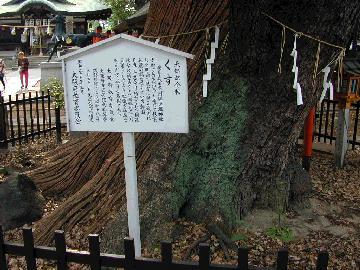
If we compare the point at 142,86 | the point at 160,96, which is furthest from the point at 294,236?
the point at 142,86

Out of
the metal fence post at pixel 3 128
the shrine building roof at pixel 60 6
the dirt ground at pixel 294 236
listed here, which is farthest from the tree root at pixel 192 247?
the shrine building roof at pixel 60 6

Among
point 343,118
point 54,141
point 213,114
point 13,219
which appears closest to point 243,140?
point 213,114

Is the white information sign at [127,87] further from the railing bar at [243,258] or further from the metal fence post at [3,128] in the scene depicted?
the metal fence post at [3,128]

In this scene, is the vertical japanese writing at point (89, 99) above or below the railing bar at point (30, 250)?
above

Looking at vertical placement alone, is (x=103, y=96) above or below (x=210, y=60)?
below

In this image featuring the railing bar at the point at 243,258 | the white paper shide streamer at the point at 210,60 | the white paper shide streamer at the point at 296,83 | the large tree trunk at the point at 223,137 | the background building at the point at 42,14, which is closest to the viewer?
the railing bar at the point at 243,258

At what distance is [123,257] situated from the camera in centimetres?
234

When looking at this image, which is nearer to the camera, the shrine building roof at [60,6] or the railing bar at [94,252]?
the railing bar at [94,252]

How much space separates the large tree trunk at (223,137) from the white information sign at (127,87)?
82cm

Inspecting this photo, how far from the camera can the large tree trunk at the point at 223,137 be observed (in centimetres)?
321

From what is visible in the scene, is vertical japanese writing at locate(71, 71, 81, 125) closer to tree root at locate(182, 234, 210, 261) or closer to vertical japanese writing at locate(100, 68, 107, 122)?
vertical japanese writing at locate(100, 68, 107, 122)

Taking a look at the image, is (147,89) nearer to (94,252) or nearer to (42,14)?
(94,252)

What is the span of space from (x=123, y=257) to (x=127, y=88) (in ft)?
→ 3.76

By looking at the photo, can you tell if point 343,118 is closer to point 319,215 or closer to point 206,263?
point 319,215
